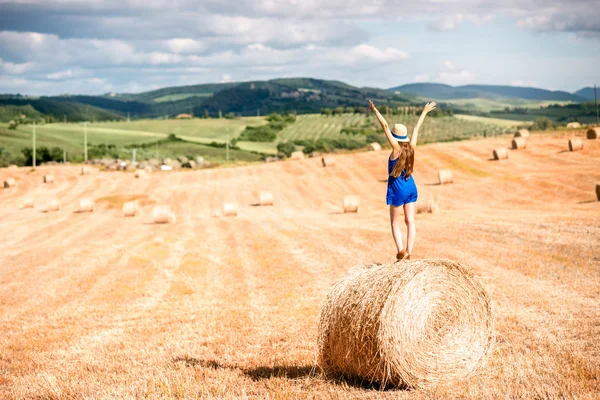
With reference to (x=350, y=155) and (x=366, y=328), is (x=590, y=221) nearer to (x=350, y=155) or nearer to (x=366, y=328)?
(x=366, y=328)

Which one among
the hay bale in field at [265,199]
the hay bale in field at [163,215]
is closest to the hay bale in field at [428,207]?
the hay bale in field at [163,215]

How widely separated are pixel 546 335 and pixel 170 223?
27.4m

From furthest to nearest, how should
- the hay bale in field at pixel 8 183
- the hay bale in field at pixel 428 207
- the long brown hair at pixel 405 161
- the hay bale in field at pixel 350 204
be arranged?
the hay bale in field at pixel 8 183
the hay bale in field at pixel 350 204
the hay bale in field at pixel 428 207
the long brown hair at pixel 405 161

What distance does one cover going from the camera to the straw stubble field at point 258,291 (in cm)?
884

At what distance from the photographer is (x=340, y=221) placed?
32812 millimetres

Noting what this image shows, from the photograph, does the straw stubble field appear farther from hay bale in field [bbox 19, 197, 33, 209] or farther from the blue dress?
hay bale in field [bbox 19, 197, 33, 209]

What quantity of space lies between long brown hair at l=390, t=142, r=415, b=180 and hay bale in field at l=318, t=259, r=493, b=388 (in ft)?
Result: 5.95

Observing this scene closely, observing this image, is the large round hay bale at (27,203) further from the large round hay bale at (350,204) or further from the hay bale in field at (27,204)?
Answer: the large round hay bale at (350,204)

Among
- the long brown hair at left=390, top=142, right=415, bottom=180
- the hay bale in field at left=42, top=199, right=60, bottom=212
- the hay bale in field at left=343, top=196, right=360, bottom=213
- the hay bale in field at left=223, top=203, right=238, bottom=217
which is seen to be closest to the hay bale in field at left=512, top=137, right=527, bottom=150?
the hay bale in field at left=343, top=196, right=360, bottom=213

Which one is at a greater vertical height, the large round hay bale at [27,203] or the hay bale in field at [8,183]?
the hay bale in field at [8,183]

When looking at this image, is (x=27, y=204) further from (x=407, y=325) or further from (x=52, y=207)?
(x=407, y=325)

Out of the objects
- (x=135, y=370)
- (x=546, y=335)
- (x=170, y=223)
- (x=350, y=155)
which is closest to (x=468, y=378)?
(x=546, y=335)

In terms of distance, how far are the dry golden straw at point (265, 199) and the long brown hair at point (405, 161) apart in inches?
1365

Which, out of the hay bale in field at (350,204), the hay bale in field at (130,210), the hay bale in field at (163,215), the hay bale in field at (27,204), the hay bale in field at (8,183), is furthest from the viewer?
the hay bale in field at (8,183)
